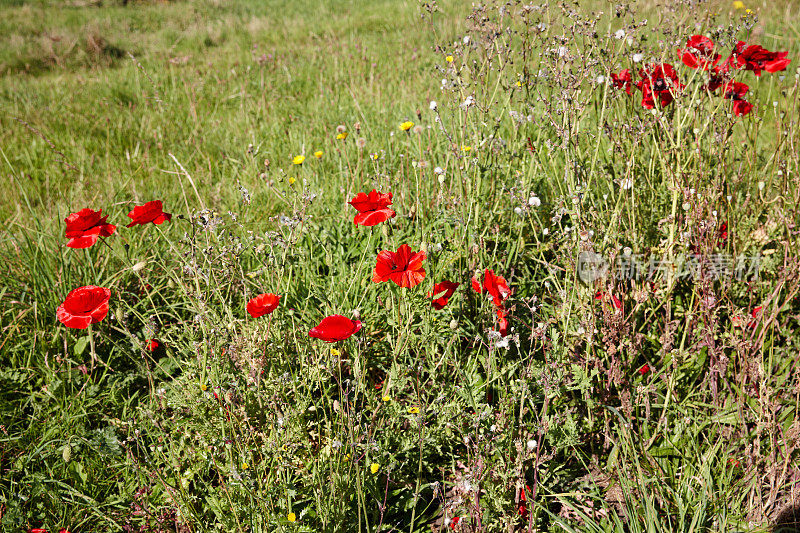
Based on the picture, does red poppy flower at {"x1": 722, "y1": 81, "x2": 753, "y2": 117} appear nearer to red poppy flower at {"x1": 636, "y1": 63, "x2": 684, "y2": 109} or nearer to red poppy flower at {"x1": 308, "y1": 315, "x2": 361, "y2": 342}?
red poppy flower at {"x1": 636, "y1": 63, "x2": 684, "y2": 109}

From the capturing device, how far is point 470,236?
207 cm

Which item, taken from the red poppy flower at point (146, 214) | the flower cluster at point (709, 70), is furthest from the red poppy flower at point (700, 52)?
the red poppy flower at point (146, 214)

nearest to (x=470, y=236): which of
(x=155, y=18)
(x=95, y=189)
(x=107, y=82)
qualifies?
(x=95, y=189)

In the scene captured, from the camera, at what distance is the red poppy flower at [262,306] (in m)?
1.45

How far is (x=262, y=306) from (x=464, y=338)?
873 mm

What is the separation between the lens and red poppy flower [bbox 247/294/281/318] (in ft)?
4.75

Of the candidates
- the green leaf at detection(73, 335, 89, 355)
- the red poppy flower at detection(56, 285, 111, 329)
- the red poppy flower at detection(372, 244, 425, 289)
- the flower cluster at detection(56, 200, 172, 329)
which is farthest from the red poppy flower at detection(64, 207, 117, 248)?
the red poppy flower at detection(372, 244, 425, 289)

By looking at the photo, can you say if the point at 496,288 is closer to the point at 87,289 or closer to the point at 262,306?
the point at 262,306

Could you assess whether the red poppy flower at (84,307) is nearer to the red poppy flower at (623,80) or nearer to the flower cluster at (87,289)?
the flower cluster at (87,289)

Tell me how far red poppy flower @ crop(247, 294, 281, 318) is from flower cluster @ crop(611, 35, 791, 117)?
1.49 m

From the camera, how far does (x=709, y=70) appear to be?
2010 millimetres

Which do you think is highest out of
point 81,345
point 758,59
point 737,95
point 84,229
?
point 758,59

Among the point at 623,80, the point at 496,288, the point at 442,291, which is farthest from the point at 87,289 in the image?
the point at 623,80

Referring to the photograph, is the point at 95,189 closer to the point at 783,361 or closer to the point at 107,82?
the point at 107,82
